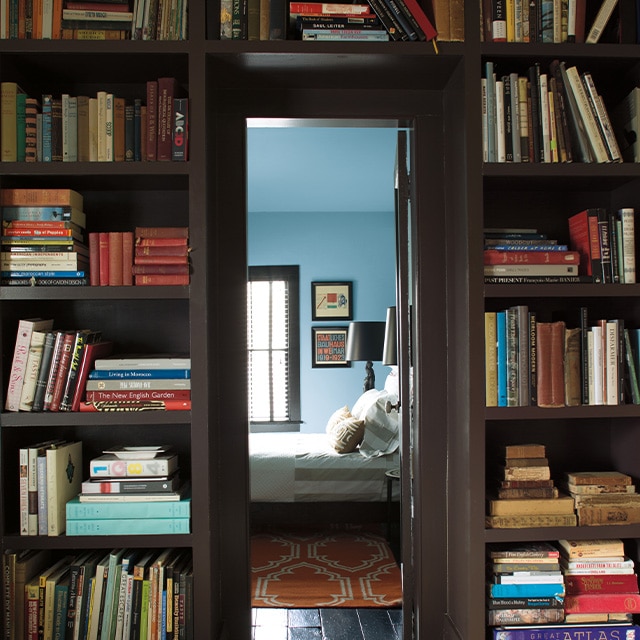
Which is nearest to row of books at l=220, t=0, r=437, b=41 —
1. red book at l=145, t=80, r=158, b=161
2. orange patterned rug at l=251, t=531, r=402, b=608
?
red book at l=145, t=80, r=158, b=161

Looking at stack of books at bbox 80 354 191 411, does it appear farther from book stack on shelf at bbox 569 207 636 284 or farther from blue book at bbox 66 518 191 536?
book stack on shelf at bbox 569 207 636 284

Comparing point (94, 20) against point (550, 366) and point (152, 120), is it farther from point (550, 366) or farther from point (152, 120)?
point (550, 366)

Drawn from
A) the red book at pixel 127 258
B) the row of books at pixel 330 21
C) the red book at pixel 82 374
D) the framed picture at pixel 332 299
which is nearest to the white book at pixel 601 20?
the row of books at pixel 330 21

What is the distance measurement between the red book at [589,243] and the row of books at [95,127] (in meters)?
1.23

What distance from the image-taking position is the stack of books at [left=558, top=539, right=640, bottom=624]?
1991 mm

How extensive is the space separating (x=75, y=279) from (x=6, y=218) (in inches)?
11.0

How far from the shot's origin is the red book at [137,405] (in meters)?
1.92

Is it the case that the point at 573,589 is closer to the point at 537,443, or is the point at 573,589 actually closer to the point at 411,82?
the point at 537,443

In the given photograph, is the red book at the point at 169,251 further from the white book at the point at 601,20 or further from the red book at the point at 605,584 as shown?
the red book at the point at 605,584

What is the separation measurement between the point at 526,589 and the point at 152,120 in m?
1.81

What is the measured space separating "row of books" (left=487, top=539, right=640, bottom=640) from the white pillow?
80.1 inches

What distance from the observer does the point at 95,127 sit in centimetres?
195

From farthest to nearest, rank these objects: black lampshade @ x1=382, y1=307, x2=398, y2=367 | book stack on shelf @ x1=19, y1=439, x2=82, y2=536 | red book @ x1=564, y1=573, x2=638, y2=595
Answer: black lampshade @ x1=382, y1=307, x2=398, y2=367, red book @ x1=564, y1=573, x2=638, y2=595, book stack on shelf @ x1=19, y1=439, x2=82, y2=536

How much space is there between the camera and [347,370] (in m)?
6.41
